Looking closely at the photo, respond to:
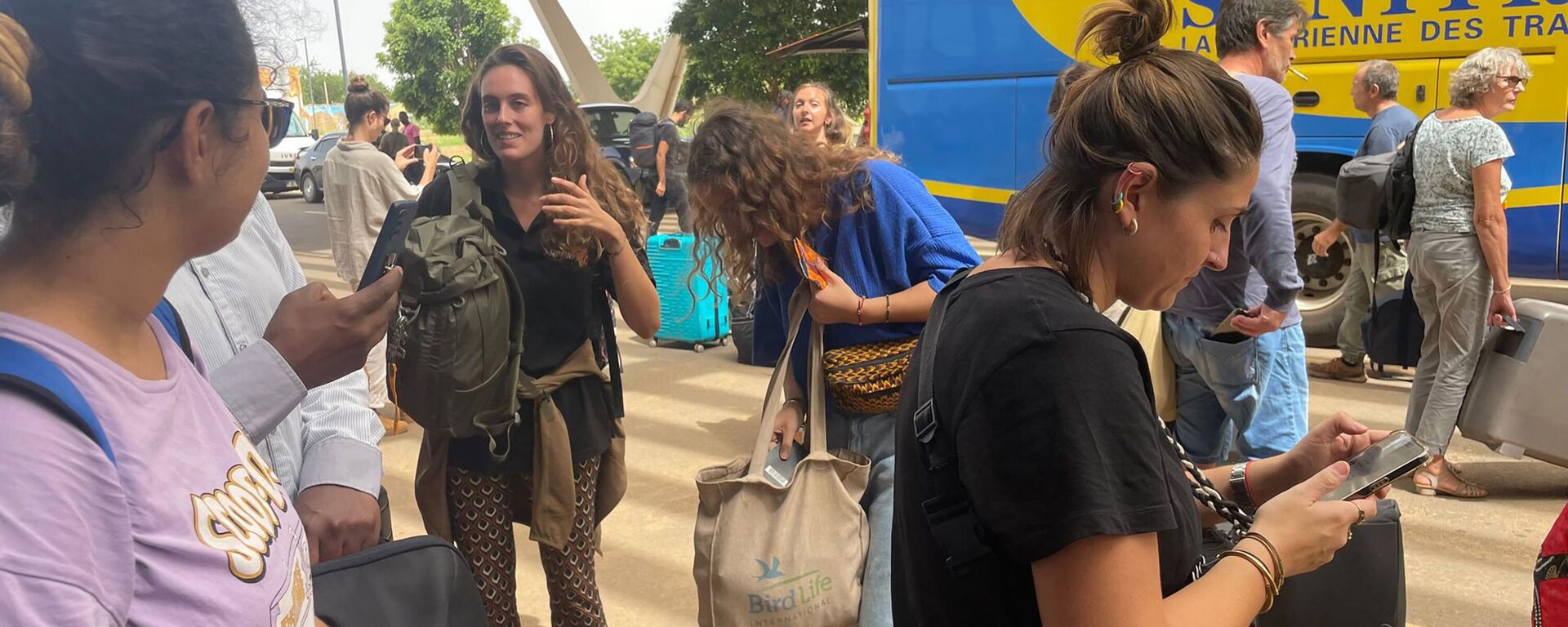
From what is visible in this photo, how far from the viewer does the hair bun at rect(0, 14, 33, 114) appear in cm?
100

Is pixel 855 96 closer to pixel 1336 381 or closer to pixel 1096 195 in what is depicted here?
pixel 1336 381

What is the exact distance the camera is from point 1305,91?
22.7ft

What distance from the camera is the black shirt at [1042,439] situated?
4.05 ft

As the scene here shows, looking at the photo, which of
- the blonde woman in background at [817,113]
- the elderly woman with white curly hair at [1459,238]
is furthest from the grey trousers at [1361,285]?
the blonde woman in background at [817,113]

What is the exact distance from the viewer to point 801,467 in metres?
2.47

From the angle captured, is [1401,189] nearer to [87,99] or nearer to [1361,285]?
[1361,285]

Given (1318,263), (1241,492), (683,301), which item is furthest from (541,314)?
(1318,263)

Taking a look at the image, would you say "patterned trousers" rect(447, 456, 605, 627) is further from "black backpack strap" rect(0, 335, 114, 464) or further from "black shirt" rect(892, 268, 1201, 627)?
"black backpack strap" rect(0, 335, 114, 464)

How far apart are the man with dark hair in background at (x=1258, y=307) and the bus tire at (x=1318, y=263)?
3368mm

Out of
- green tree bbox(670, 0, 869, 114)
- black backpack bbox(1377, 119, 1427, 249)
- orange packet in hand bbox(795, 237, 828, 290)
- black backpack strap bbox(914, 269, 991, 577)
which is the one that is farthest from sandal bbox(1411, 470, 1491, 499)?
green tree bbox(670, 0, 869, 114)

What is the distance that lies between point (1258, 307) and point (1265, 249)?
19cm

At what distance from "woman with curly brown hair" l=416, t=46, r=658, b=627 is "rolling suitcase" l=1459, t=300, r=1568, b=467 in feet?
10.1

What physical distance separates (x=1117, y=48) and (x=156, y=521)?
1.30m

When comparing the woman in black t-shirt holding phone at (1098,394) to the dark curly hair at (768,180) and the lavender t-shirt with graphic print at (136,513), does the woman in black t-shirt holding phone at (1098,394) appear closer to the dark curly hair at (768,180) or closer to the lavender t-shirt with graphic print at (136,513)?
the lavender t-shirt with graphic print at (136,513)
